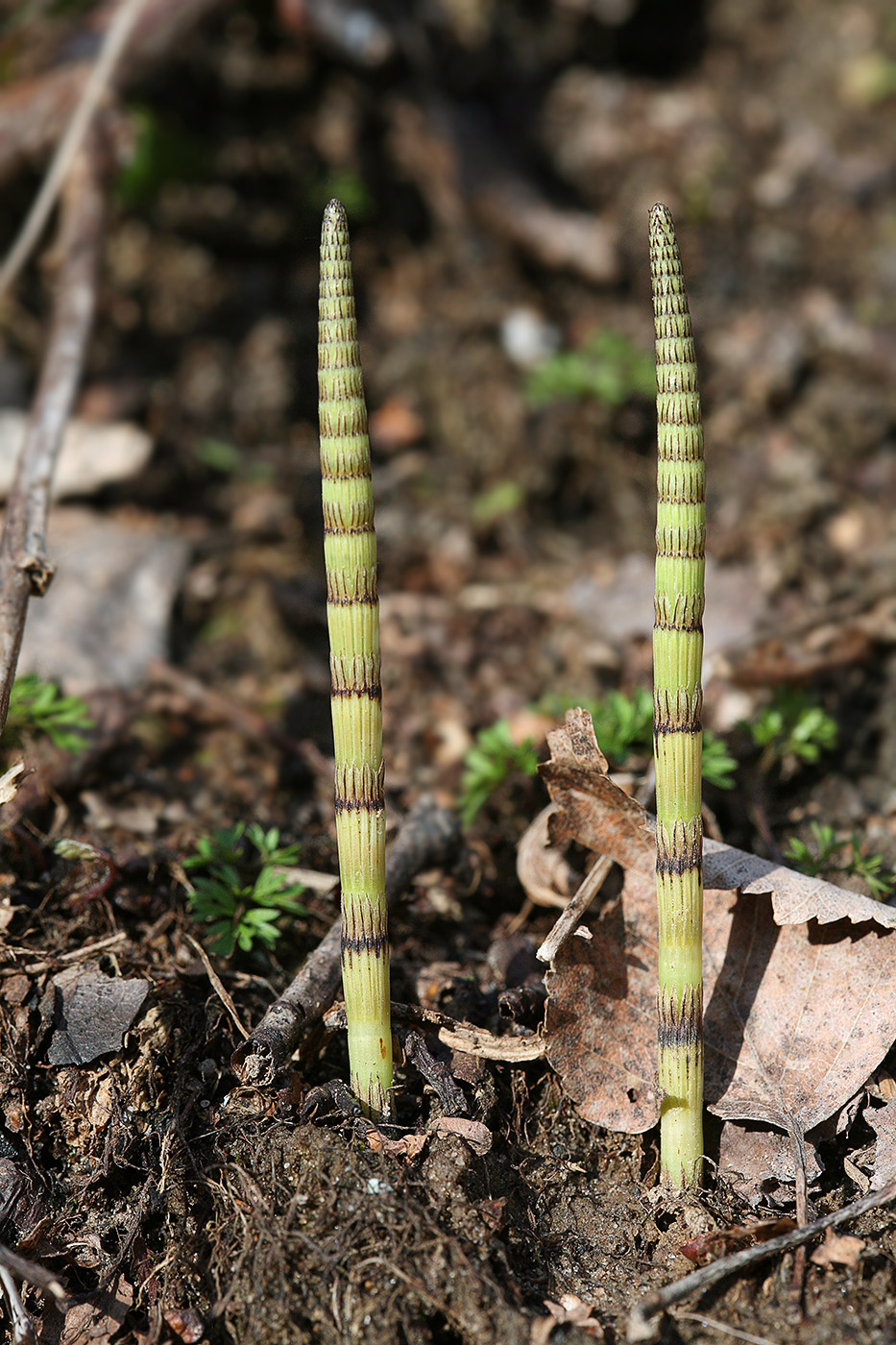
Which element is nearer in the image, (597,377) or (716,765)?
(716,765)

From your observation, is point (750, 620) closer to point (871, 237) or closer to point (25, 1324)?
point (871, 237)

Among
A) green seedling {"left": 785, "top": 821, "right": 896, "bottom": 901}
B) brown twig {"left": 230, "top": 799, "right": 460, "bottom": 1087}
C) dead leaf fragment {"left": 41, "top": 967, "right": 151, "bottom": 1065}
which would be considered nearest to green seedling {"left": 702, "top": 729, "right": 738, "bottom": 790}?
green seedling {"left": 785, "top": 821, "right": 896, "bottom": 901}

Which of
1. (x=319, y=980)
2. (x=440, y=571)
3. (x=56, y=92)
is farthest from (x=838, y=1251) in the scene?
(x=56, y=92)

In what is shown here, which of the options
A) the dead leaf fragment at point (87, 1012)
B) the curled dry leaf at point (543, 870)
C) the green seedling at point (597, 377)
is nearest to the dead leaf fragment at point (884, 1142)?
the curled dry leaf at point (543, 870)

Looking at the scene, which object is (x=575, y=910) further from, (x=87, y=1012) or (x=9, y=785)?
(x=9, y=785)

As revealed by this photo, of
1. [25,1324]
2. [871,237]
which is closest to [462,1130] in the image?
[25,1324]
